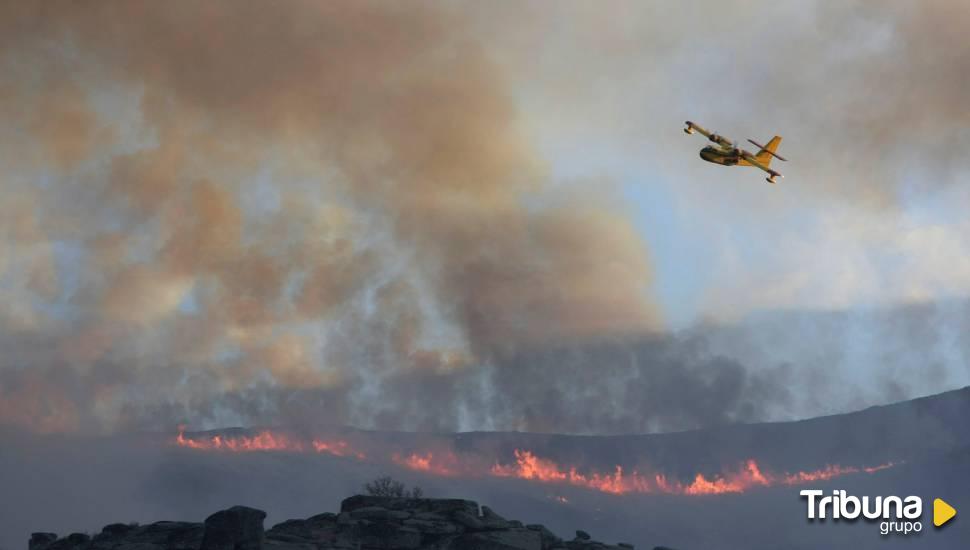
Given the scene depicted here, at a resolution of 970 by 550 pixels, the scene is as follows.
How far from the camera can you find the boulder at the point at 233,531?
3164 inches

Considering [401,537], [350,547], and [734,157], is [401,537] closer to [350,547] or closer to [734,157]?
[350,547]

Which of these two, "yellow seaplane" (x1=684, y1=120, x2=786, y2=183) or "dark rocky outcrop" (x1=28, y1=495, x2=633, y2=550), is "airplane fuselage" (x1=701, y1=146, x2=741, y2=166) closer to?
"yellow seaplane" (x1=684, y1=120, x2=786, y2=183)

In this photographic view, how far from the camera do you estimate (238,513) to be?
81500 mm

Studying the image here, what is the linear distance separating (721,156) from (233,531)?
73.3m

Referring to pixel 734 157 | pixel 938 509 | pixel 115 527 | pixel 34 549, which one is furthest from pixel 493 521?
pixel 938 509

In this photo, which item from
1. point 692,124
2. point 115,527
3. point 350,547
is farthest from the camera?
point 692,124

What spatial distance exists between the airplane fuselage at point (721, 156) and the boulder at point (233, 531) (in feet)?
227

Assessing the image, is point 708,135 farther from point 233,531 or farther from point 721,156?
point 233,531

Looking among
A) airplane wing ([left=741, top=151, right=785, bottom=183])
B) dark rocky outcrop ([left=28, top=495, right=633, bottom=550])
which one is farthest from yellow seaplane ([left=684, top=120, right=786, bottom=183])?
dark rocky outcrop ([left=28, top=495, right=633, bottom=550])

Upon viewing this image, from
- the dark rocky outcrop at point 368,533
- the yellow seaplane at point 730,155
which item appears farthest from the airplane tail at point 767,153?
the dark rocky outcrop at point 368,533

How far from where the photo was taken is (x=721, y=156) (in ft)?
409

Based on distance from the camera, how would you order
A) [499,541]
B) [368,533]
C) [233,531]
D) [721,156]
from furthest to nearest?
1. [721,156]
2. [368,533]
3. [499,541]
4. [233,531]

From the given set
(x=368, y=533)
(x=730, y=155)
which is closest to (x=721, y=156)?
(x=730, y=155)

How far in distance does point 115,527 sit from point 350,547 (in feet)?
76.3
